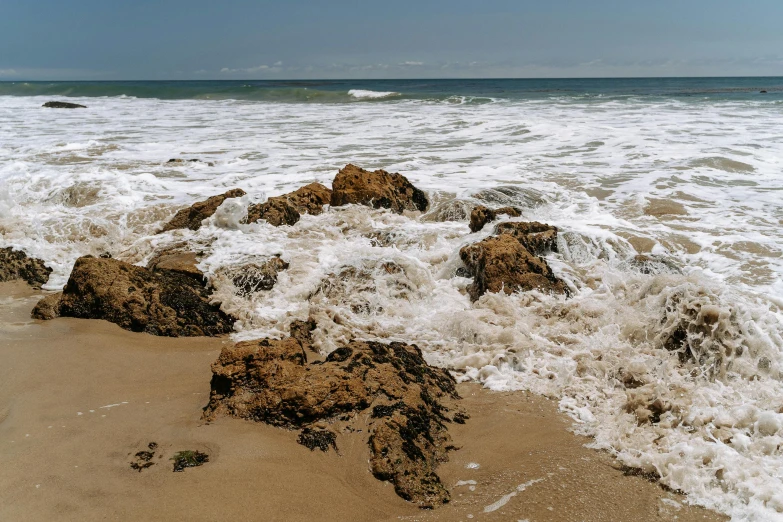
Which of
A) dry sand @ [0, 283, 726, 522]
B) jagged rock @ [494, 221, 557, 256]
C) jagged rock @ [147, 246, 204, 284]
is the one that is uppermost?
jagged rock @ [494, 221, 557, 256]

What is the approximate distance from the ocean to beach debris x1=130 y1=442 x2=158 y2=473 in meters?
1.77

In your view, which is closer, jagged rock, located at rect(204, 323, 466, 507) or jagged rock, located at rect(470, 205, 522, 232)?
jagged rock, located at rect(204, 323, 466, 507)

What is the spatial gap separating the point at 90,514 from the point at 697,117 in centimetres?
2197

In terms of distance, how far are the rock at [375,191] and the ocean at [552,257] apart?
0.25 m

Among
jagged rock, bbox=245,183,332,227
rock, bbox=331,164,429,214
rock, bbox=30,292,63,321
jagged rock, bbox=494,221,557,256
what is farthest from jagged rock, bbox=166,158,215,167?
jagged rock, bbox=494,221,557,256

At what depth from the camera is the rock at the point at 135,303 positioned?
4668mm

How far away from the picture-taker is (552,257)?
19.8 feet

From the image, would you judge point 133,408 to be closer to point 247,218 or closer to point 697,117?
point 247,218

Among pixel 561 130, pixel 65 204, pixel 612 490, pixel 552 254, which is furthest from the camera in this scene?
pixel 561 130

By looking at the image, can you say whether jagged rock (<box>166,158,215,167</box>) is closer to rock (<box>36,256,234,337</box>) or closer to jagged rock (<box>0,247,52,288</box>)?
jagged rock (<box>0,247,52,288</box>)

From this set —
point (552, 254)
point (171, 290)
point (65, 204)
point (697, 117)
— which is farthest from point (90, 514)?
point (697, 117)

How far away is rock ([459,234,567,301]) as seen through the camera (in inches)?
206

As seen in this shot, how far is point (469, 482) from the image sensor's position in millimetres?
2916

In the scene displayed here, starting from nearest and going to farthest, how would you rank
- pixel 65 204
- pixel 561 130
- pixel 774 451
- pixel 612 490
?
pixel 612 490
pixel 774 451
pixel 65 204
pixel 561 130
